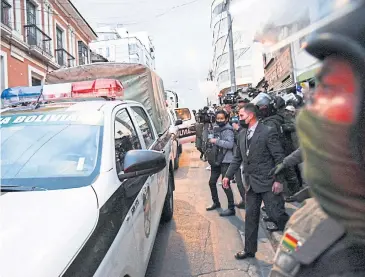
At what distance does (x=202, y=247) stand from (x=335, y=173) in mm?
3301

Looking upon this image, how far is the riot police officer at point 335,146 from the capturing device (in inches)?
37.8

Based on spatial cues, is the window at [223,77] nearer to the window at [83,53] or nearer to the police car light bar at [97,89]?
the window at [83,53]

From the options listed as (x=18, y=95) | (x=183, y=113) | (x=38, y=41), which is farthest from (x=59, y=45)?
(x=18, y=95)

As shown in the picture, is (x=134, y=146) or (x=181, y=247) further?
(x=181, y=247)

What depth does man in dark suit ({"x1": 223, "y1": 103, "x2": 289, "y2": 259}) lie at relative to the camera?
3.36 m

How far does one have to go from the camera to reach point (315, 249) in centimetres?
109

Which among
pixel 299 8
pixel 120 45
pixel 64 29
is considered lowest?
pixel 299 8

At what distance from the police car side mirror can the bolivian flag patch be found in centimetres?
127

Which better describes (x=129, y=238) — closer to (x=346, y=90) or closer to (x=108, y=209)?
(x=108, y=209)

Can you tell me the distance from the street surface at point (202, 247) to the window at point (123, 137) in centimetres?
141

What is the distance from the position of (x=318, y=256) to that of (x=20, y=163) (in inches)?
79.3

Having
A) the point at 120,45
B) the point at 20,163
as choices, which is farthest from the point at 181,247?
the point at 120,45

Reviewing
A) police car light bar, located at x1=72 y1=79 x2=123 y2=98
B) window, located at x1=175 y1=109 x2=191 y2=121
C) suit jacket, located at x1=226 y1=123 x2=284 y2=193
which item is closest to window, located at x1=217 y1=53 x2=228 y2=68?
window, located at x1=175 y1=109 x2=191 y2=121

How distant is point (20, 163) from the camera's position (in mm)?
2305
